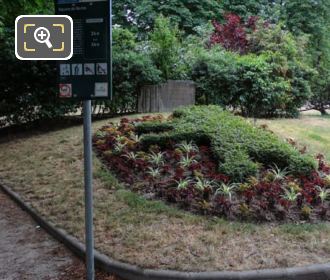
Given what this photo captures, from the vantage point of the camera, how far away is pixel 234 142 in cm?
664

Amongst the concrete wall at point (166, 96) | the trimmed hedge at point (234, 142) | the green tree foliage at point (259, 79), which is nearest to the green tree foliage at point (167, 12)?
the green tree foliage at point (259, 79)

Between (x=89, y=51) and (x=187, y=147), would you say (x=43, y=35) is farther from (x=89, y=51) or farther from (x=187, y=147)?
(x=187, y=147)

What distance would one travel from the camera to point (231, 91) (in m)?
12.4

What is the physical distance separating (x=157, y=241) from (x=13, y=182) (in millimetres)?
3556

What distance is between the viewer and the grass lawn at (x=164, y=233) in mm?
4145

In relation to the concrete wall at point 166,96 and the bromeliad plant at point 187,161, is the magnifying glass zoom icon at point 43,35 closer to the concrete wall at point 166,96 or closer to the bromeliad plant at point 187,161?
the bromeliad plant at point 187,161

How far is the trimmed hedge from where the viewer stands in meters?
6.14

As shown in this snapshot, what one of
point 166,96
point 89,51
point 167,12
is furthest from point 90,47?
point 167,12

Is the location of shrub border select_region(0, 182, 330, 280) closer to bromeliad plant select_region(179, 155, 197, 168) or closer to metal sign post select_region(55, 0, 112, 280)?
metal sign post select_region(55, 0, 112, 280)

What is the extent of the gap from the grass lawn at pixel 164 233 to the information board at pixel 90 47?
1671 mm

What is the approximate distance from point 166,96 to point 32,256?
7.43 metres

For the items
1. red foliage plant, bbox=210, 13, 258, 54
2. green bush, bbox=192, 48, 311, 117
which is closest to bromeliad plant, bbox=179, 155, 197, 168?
green bush, bbox=192, 48, 311, 117

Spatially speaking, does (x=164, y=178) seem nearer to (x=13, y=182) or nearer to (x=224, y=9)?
(x=13, y=182)

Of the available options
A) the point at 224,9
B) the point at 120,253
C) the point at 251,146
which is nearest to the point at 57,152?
the point at 251,146
